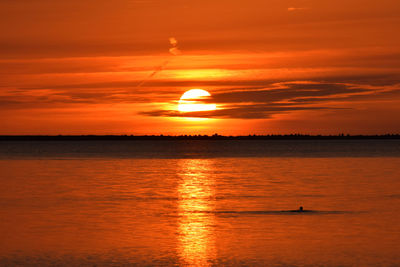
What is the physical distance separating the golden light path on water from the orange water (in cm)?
5

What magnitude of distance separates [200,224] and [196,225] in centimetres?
41

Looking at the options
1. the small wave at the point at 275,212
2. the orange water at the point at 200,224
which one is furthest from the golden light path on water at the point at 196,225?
the small wave at the point at 275,212

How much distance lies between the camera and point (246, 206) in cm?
4709

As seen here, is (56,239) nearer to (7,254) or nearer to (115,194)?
(7,254)

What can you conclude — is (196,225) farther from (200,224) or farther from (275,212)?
(275,212)

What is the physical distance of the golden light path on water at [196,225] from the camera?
93.9 feet

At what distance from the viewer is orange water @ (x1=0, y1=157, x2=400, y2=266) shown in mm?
28797

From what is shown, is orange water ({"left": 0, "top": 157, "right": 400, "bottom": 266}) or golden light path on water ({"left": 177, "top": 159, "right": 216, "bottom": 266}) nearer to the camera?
golden light path on water ({"left": 177, "top": 159, "right": 216, "bottom": 266})

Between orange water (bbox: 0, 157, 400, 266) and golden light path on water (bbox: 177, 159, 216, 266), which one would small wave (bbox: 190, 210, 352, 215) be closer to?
orange water (bbox: 0, 157, 400, 266)

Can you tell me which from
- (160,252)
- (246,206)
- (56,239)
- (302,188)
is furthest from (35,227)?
(302,188)

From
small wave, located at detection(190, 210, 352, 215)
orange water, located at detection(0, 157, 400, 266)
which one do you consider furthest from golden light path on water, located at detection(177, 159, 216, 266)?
small wave, located at detection(190, 210, 352, 215)

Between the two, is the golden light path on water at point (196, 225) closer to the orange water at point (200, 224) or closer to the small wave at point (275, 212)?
the orange water at point (200, 224)

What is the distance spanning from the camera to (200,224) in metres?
38.0

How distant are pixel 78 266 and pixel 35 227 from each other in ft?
36.5
